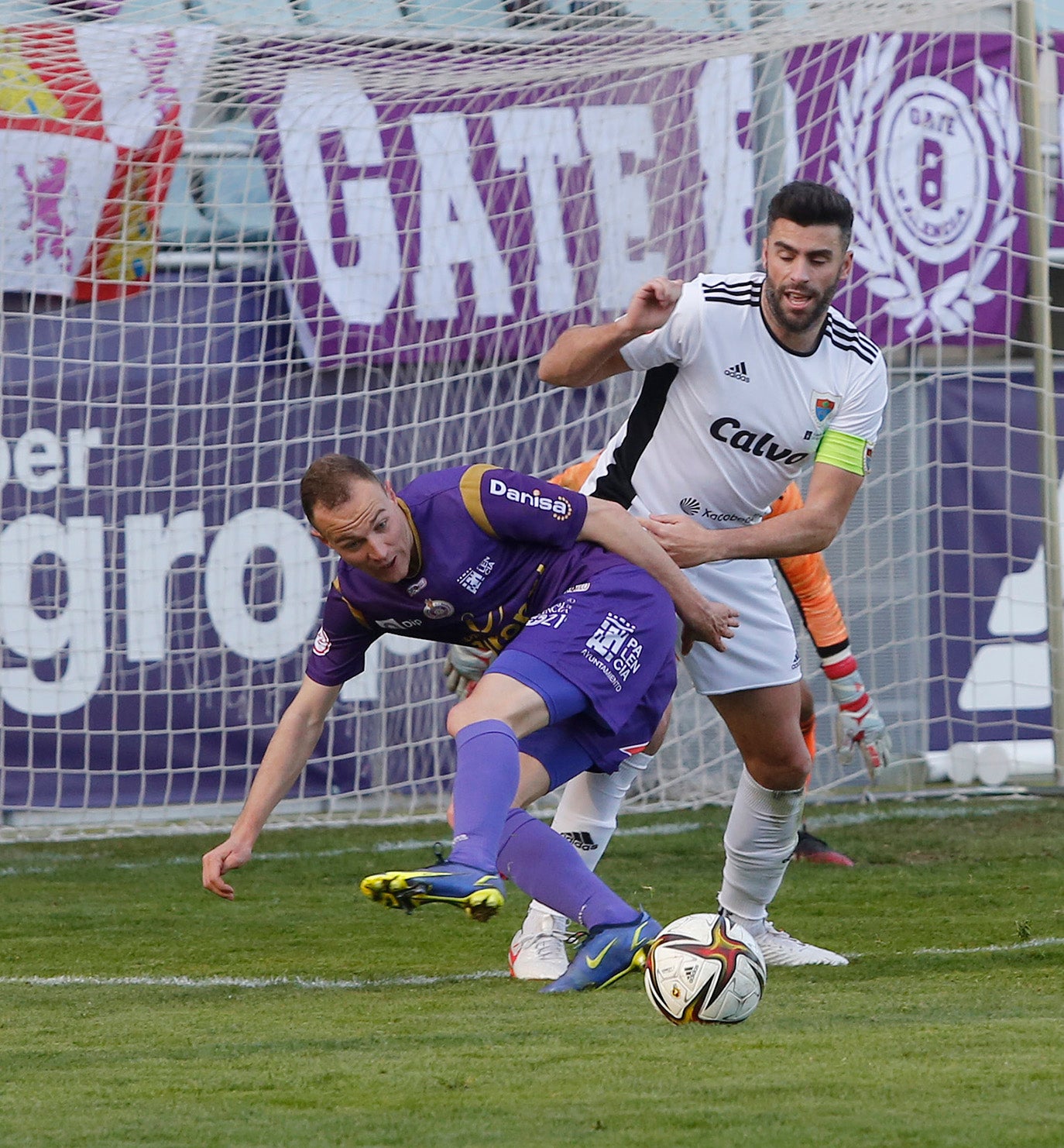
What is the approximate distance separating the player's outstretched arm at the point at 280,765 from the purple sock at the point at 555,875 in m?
0.54

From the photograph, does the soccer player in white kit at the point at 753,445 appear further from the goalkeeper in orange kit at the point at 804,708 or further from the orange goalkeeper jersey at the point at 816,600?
the orange goalkeeper jersey at the point at 816,600

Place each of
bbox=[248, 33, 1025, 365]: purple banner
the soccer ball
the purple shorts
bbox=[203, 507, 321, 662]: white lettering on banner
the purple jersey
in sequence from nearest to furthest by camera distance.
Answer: the soccer ball, the purple shorts, the purple jersey, bbox=[248, 33, 1025, 365]: purple banner, bbox=[203, 507, 321, 662]: white lettering on banner

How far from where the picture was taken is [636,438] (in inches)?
182

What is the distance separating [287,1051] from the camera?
3369mm

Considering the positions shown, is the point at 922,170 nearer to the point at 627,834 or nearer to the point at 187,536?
the point at 627,834

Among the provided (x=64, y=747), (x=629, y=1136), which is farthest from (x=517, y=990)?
(x=64, y=747)

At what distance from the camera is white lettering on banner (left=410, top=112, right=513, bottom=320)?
8453mm

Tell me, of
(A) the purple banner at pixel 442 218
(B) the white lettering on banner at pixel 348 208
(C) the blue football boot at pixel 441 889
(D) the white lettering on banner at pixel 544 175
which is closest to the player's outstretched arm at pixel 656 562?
(C) the blue football boot at pixel 441 889

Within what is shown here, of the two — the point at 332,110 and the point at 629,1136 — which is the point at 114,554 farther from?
the point at 629,1136

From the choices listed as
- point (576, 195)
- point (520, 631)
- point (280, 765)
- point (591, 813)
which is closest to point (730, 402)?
point (520, 631)

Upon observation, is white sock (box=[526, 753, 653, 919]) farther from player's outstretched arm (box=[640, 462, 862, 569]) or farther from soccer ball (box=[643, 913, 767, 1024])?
soccer ball (box=[643, 913, 767, 1024])

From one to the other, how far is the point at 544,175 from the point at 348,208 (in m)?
0.93

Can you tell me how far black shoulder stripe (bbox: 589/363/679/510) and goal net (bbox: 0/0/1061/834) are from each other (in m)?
3.48

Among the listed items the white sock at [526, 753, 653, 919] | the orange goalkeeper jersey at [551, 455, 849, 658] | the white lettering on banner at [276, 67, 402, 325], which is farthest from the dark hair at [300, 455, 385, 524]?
the white lettering on banner at [276, 67, 402, 325]
